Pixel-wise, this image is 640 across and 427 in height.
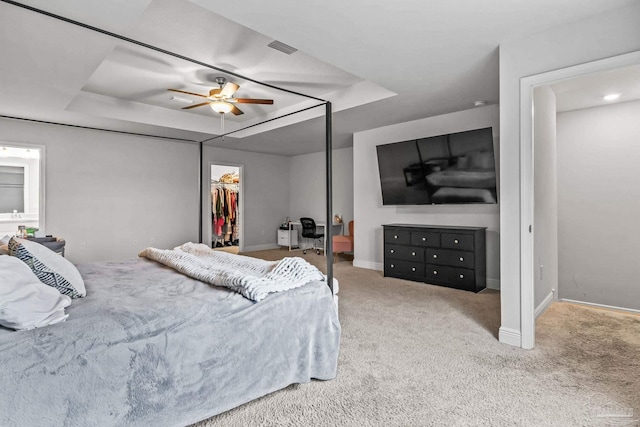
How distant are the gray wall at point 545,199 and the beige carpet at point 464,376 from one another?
1.14 ft

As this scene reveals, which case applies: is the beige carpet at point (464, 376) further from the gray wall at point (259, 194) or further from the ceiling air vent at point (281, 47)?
the gray wall at point (259, 194)

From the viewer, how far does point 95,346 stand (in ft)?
4.66

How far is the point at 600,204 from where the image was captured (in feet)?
12.7

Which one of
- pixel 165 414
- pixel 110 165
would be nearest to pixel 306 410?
pixel 165 414

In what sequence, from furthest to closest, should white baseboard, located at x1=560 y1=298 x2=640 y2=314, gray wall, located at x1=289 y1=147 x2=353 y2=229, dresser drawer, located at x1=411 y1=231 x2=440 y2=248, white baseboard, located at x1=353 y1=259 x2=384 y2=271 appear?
gray wall, located at x1=289 y1=147 x2=353 y2=229 → white baseboard, located at x1=353 y1=259 x2=384 y2=271 → dresser drawer, located at x1=411 y1=231 x2=440 y2=248 → white baseboard, located at x1=560 y1=298 x2=640 y2=314

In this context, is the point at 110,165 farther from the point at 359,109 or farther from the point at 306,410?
the point at 306,410

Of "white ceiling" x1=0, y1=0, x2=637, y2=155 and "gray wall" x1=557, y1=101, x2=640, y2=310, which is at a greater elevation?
Result: "white ceiling" x1=0, y1=0, x2=637, y2=155

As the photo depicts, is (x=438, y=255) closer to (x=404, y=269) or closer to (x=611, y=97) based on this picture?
(x=404, y=269)

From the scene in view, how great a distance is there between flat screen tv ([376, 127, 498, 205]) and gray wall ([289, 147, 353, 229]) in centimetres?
188

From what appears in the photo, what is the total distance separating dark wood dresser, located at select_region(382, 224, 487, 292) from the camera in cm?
430

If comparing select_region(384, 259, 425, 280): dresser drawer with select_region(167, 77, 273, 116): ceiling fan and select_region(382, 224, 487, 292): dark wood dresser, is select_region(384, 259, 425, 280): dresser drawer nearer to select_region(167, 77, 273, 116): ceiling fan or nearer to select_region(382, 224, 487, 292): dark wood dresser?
select_region(382, 224, 487, 292): dark wood dresser

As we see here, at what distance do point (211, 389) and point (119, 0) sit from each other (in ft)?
7.41

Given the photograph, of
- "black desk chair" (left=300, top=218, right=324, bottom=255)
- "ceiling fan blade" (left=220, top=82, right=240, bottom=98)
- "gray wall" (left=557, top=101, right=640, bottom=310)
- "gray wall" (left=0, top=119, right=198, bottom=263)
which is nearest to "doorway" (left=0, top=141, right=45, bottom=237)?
"gray wall" (left=0, top=119, right=198, bottom=263)

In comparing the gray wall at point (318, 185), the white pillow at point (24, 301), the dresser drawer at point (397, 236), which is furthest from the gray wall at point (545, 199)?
the gray wall at point (318, 185)
